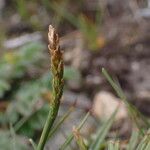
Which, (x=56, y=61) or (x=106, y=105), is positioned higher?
(x=56, y=61)

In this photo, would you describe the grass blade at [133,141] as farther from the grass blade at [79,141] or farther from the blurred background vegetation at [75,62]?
the grass blade at [79,141]

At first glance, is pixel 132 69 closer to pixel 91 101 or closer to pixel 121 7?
pixel 91 101

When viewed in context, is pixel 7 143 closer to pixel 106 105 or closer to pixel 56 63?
pixel 106 105

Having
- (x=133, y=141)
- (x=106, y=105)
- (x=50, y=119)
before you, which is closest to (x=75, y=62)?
(x=106, y=105)

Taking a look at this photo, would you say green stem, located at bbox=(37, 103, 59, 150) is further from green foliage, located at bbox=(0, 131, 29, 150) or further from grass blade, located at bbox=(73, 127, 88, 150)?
green foliage, located at bbox=(0, 131, 29, 150)

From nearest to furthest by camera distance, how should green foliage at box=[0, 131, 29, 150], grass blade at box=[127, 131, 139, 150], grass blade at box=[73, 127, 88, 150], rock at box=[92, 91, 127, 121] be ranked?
grass blade at box=[73, 127, 88, 150] < grass blade at box=[127, 131, 139, 150] < green foliage at box=[0, 131, 29, 150] < rock at box=[92, 91, 127, 121]

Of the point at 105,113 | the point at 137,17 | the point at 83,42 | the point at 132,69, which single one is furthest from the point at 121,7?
the point at 105,113

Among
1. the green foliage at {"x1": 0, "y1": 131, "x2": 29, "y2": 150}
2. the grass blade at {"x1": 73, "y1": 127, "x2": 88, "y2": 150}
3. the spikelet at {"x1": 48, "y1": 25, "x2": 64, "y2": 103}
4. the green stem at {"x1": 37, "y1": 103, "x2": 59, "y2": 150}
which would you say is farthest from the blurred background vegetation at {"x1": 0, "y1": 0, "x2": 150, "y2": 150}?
the spikelet at {"x1": 48, "y1": 25, "x2": 64, "y2": 103}
